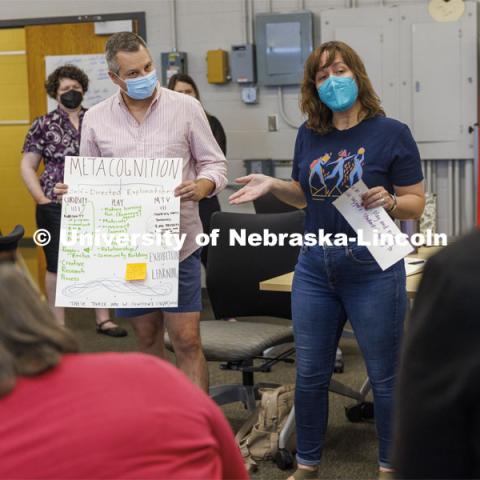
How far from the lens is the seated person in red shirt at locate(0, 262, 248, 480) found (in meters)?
1.09

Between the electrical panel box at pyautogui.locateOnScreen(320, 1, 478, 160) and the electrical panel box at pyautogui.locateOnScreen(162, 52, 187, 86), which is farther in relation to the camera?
the electrical panel box at pyautogui.locateOnScreen(162, 52, 187, 86)

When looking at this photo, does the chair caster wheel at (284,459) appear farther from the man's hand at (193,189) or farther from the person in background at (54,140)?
the person in background at (54,140)

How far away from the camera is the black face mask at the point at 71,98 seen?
4.76m

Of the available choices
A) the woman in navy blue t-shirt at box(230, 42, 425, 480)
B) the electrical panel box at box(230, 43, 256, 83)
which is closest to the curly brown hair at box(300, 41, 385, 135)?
the woman in navy blue t-shirt at box(230, 42, 425, 480)

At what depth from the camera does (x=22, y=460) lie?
1.09 m

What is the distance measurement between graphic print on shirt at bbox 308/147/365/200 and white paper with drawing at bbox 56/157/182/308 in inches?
20.3

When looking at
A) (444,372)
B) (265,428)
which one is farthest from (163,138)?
(444,372)

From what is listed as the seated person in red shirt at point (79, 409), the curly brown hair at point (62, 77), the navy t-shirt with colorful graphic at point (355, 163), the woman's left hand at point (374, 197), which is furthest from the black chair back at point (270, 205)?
the seated person in red shirt at point (79, 409)

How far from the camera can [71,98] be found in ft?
15.6

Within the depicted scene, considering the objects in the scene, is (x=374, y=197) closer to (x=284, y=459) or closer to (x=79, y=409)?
(x=284, y=459)

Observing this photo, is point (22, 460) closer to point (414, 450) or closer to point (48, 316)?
point (48, 316)

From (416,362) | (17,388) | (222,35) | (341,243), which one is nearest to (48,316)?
(17,388)

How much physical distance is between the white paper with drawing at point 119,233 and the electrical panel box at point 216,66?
11.6 ft

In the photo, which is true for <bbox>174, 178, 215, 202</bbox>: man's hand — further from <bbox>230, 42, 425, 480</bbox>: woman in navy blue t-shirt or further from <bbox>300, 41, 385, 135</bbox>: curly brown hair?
<bbox>300, 41, 385, 135</bbox>: curly brown hair
